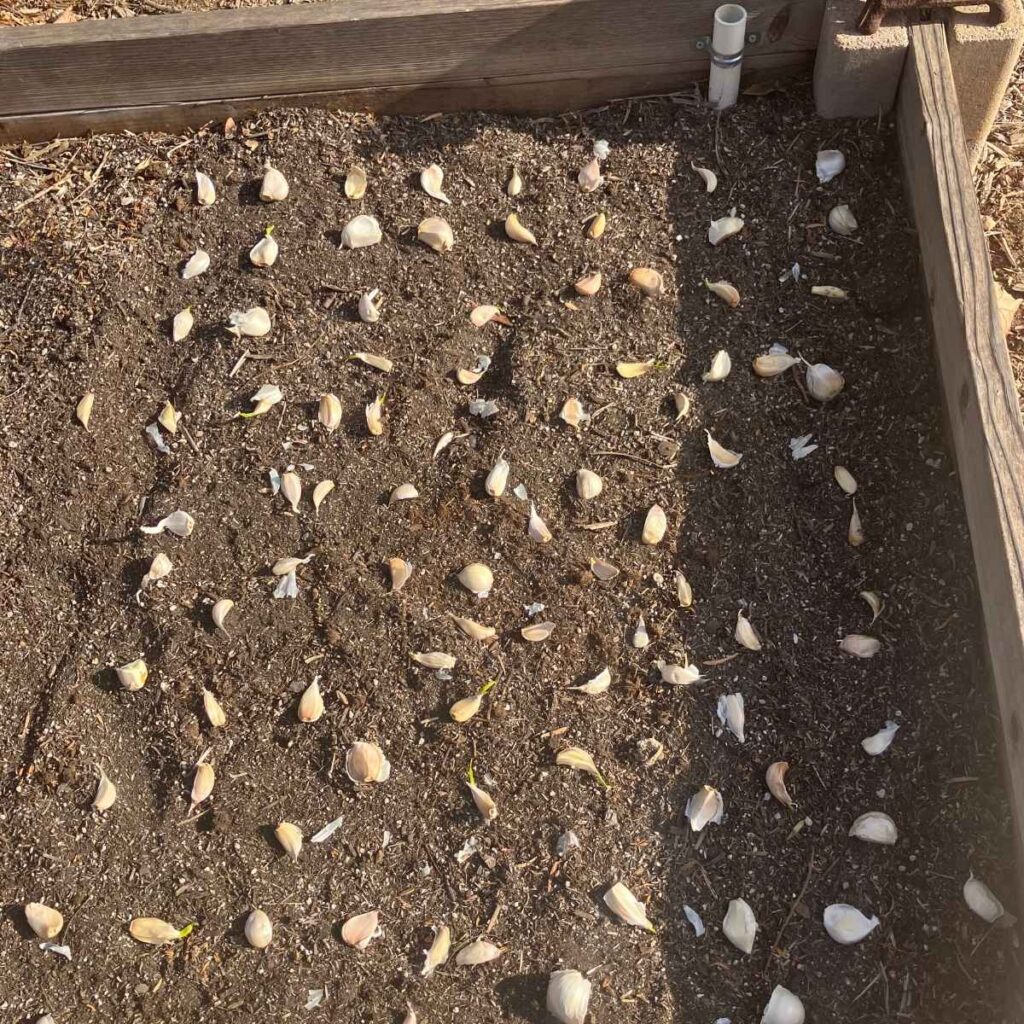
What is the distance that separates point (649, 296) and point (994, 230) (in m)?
0.73

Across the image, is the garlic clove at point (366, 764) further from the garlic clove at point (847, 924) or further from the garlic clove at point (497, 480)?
the garlic clove at point (847, 924)

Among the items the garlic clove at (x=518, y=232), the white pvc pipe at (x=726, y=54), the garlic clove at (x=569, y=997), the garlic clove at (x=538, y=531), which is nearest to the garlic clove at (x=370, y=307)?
the garlic clove at (x=518, y=232)

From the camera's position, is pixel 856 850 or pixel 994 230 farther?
pixel 994 230

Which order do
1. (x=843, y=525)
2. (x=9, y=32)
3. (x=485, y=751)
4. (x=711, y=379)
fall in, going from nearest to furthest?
(x=485, y=751)
(x=843, y=525)
(x=711, y=379)
(x=9, y=32)

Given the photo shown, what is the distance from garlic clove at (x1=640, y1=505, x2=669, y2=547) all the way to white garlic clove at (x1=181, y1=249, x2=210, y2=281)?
87cm

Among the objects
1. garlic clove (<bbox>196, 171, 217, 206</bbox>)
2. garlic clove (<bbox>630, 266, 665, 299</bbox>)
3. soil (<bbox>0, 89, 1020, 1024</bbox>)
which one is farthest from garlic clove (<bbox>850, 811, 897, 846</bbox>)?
garlic clove (<bbox>196, 171, 217, 206</bbox>)

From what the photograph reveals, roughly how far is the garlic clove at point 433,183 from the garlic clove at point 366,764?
947mm

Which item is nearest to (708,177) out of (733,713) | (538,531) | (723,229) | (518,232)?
(723,229)

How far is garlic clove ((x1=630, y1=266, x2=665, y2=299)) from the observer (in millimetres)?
1699

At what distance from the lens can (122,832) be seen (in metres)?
1.42

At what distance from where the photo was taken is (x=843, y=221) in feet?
5.63

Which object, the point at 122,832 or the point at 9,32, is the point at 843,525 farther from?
the point at 9,32

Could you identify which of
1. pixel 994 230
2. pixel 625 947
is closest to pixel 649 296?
pixel 994 230

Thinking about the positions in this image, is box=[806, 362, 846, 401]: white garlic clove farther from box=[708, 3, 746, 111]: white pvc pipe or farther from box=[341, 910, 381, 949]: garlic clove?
box=[341, 910, 381, 949]: garlic clove
